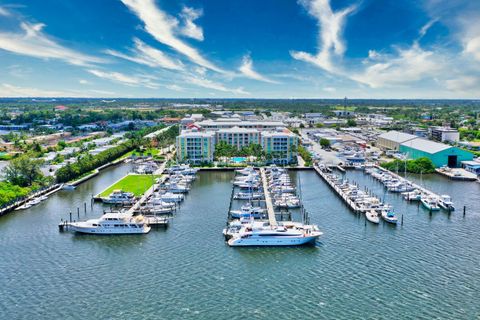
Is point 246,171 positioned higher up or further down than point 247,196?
higher up

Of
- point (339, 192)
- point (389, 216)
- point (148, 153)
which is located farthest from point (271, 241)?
point (148, 153)

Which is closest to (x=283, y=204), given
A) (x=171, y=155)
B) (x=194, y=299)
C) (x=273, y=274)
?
(x=273, y=274)

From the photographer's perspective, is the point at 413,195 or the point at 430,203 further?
the point at 413,195

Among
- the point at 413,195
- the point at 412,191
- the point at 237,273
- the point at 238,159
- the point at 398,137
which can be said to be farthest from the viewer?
the point at 398,137

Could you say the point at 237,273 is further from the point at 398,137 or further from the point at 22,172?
the point at 398,137

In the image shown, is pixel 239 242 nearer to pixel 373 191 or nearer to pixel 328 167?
pixel 373 191

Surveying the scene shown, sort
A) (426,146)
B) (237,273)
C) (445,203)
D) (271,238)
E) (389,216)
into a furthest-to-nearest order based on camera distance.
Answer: (426,146)
(445,203)
(389,216)
(271,238)
(237,273)

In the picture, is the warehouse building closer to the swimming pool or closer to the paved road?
the paved road
